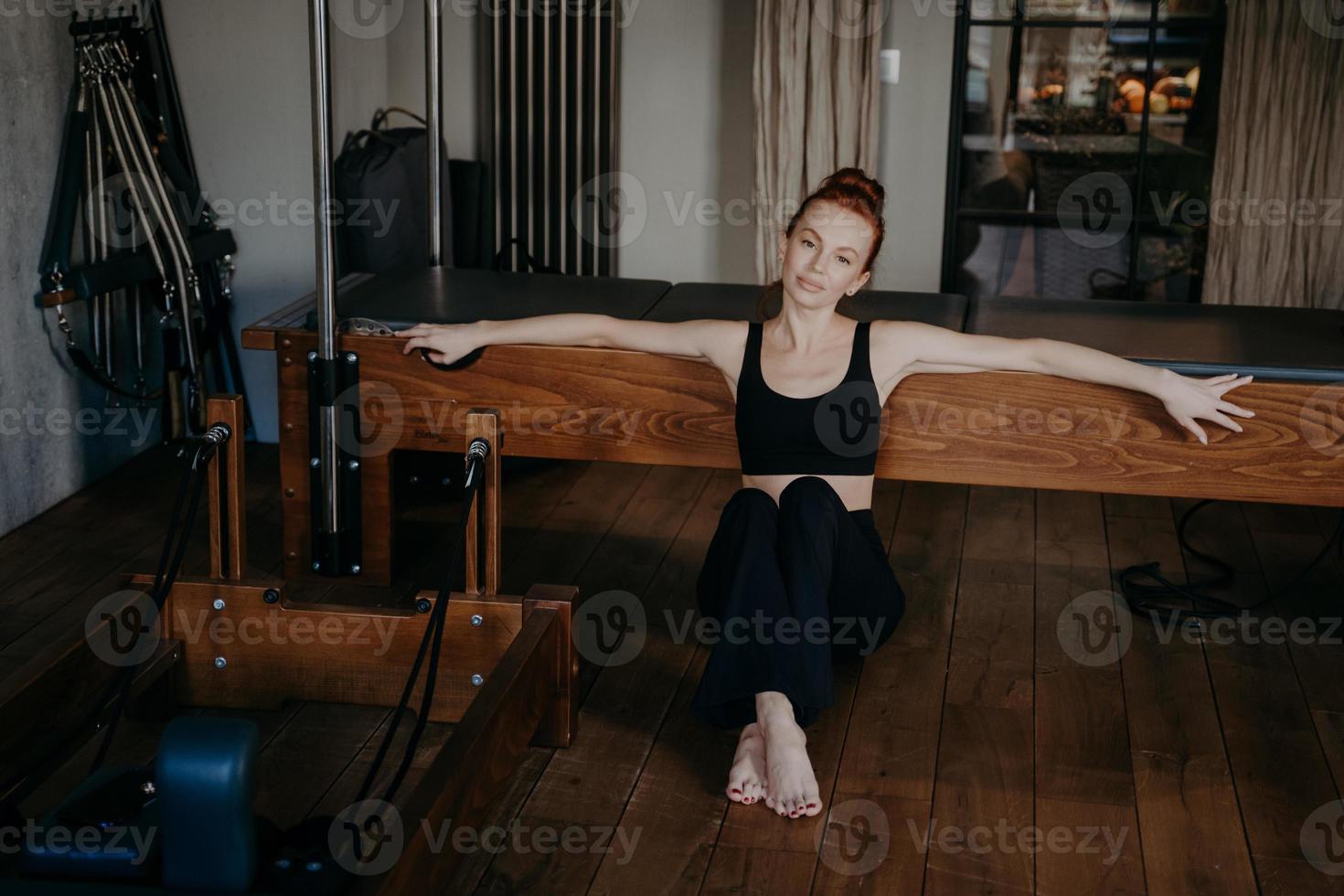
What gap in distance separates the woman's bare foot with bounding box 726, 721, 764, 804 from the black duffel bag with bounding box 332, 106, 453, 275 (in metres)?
1.85

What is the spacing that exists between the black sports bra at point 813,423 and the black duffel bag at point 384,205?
143 centimetres

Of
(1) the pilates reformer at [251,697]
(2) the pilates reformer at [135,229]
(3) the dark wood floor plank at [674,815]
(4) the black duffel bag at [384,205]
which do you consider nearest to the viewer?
(1) the pilates reformer at [251,697]

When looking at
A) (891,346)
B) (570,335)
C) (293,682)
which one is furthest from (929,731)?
(293,682)

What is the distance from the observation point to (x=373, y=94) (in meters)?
4.21

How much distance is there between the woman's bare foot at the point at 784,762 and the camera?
2.18 m

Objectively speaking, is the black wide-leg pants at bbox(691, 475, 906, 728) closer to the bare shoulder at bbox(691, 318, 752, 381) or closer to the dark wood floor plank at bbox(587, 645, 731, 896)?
the dark wood floor plank at bbox(587, 645, 731, 896)

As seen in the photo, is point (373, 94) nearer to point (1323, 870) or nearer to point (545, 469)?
point (545, 469)

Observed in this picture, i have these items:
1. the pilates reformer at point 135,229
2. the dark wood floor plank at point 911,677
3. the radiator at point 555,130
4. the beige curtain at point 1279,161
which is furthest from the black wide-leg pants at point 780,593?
the beige curtain at point 1279,161

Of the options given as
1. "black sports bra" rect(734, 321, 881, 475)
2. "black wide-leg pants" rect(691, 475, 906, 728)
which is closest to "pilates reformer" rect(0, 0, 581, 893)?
"black wide-leg pants" rect(691, 475, 906, 728)

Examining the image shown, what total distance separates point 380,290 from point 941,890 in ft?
5.75

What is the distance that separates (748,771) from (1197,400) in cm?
101

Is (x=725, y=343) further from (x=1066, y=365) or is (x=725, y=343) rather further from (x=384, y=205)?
(x=384, y=205)

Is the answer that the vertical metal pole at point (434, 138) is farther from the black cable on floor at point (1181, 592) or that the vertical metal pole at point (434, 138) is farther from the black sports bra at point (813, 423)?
the black cable on floor at point (1181, 592)

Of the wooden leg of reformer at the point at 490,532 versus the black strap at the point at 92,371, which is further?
the black strap at the point at 92,371
